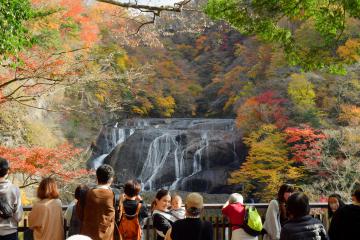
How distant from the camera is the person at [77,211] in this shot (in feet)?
13.1

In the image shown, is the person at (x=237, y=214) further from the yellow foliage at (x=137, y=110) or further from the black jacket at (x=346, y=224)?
the yellow foliage at (x=137, y=110)

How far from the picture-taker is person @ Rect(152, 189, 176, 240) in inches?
161

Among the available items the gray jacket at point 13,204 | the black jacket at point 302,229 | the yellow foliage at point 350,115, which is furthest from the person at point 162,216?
the yellow foliage at point 350,115

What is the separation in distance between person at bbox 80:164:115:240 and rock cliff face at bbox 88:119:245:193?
52.5 feet

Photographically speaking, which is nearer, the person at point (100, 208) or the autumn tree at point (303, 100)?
the person at point (100, 208)

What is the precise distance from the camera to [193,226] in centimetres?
335

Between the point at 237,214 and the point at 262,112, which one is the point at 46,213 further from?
the point at 262,112

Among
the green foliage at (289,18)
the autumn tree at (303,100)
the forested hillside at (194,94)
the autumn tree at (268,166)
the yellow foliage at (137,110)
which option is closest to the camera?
the green foliage at (289,18)

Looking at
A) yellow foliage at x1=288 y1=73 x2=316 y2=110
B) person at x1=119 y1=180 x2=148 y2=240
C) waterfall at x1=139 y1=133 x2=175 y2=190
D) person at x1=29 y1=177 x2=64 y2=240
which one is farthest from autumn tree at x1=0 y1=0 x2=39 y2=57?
waterfall at x1=139 y1=133 x2=175 y2=190

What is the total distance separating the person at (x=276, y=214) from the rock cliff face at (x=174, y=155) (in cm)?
1522

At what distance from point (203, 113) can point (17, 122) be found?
15.3m

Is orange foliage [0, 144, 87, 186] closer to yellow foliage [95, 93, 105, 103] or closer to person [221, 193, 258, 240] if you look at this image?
person [221, 193, 258, 240]

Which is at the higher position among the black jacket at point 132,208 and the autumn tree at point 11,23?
the autumn tree at point 11,23

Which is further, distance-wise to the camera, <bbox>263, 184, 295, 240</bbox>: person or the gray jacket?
<bbox>263, 184, 295, 240</bbox>: person
